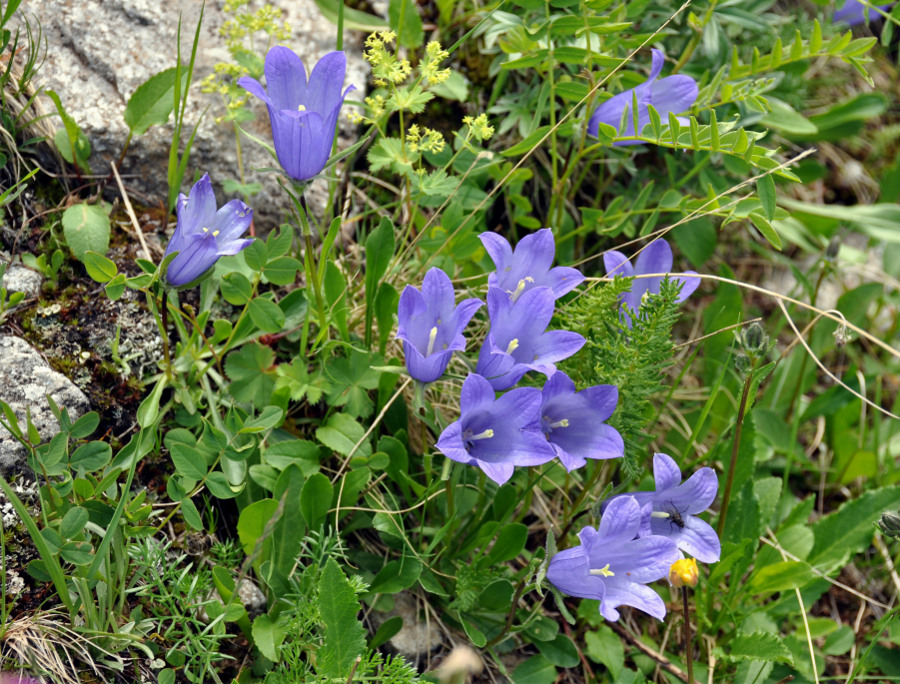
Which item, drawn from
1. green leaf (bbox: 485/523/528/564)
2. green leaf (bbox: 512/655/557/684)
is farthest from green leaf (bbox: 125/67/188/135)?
green leaf (bbox: 512/655/557/684)

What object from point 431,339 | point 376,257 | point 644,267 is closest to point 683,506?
point 644,267

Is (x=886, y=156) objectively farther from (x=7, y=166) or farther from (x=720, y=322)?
(x=7, y=166)

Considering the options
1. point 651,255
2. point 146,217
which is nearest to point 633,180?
point 651,255

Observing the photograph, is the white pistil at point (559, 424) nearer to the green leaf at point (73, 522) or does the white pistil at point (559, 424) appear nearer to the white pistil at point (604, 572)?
the white pistil at point (604, 572)

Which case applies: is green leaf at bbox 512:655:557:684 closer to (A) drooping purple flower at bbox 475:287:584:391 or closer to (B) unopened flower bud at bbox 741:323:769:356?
(A) drooping purple flower at bbox 475:287:584:391

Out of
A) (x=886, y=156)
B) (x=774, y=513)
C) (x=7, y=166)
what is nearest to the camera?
(x=7, y=166)

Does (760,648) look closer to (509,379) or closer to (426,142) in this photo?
(509,379)

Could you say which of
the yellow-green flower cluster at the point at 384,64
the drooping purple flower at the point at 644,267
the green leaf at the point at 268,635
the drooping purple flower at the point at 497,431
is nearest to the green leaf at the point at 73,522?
the green leaf at the point at 268,635
